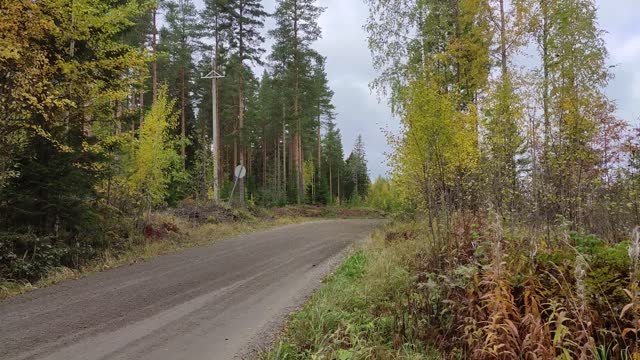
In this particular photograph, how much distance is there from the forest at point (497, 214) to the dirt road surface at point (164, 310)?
71cm

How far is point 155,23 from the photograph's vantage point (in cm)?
2775

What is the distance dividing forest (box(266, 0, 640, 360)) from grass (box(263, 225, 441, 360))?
26mm

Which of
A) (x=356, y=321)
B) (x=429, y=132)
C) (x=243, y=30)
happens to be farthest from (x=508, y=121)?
(x=243, y=30)

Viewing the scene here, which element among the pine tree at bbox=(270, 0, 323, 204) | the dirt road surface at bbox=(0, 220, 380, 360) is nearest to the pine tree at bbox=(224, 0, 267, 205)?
the pine tree at bbox=(270, 0, 323, 204)

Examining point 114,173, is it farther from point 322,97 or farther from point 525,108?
point 322,97

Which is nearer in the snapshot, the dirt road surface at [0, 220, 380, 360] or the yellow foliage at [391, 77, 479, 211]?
the dirt road surface at [0, 220, 380, 360]

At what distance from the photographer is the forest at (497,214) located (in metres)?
3.64

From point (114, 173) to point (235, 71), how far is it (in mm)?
15571

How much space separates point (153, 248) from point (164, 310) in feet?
19.0

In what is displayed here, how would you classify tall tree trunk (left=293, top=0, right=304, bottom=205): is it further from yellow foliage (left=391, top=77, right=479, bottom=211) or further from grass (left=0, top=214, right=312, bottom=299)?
yellow foliage (left=391, top=77, right=479, bottom=211)

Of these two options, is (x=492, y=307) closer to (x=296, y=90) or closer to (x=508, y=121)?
(x=508, y=121)

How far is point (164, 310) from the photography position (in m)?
6.49

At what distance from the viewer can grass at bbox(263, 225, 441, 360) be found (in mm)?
4484

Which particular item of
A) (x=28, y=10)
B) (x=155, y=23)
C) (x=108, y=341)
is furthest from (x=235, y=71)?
(x=108, y=341)
